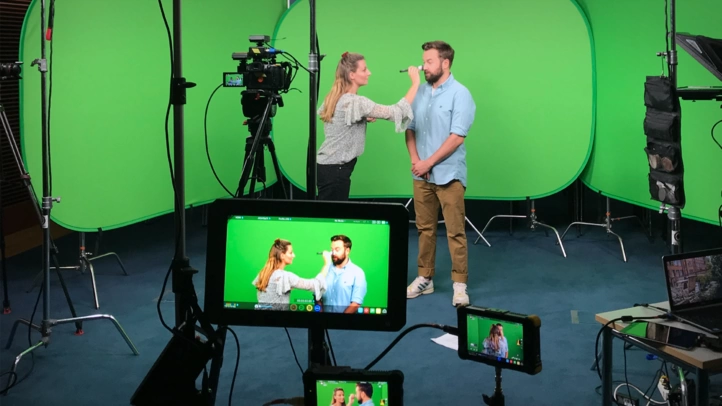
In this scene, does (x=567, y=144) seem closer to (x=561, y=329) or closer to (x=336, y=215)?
(x=561, y=329)

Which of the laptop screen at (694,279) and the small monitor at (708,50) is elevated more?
the small monitor at (708,50)

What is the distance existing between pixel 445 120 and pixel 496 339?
2.85 m

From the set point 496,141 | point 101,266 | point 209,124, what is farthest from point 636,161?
point 101,266

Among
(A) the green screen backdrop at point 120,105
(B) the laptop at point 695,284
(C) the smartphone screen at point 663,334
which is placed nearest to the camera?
(C) the smartphone screen at point 663,334

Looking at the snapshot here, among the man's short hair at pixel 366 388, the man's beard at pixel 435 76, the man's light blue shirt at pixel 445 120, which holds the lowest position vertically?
the man's short hair at pixel 366 388

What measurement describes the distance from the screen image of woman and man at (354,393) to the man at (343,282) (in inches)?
6.7

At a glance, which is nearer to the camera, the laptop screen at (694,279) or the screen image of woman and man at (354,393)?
the screen image of woman and man at (354,393)

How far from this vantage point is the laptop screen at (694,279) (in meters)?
2.49

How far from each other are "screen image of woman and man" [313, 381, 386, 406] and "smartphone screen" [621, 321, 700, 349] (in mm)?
1095

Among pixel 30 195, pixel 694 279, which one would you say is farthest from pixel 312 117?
pixel 30 195

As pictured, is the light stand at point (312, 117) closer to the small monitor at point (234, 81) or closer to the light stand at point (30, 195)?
the small monitor at point (234, 81)

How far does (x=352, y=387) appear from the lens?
1.60 metres

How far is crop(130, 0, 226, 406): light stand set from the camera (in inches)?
67.4

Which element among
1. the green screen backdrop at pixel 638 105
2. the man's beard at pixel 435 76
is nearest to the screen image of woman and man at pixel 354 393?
the man's beard at pixel 435 76
